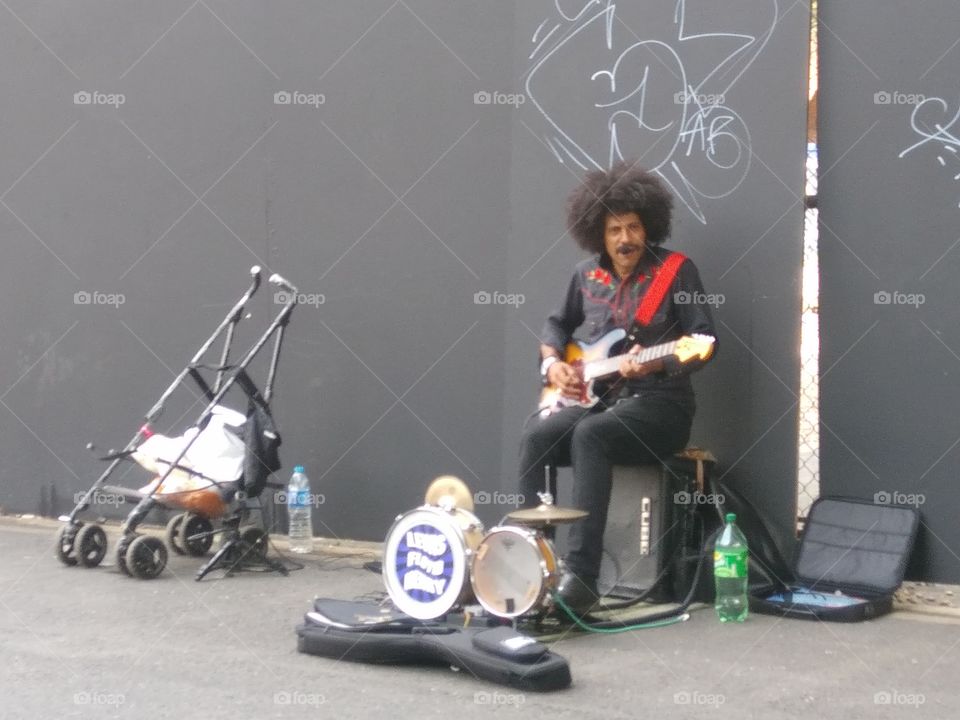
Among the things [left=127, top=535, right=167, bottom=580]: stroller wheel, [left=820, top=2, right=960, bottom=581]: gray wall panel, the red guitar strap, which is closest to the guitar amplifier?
the red guitar strap

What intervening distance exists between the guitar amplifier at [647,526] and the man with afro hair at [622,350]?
112mm

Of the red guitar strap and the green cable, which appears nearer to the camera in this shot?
the green cable

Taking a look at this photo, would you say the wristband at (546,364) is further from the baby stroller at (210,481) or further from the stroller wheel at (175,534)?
the stroller wheel at (175,534)

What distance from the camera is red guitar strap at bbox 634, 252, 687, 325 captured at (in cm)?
577

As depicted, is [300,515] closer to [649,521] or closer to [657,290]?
[649,521]

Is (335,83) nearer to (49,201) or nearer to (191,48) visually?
(191,48)

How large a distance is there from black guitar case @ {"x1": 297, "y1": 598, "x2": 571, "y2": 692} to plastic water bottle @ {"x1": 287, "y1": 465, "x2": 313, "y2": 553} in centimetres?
197

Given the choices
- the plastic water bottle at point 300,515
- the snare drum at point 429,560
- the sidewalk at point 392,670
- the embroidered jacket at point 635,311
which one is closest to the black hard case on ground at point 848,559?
the sidewalk at point 392,670

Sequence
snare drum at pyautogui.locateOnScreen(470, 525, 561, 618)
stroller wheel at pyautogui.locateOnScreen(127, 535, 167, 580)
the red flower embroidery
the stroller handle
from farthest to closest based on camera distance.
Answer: the stroller handle < stroller wheel at pyautogui.locateOnScreen(127, 535, 167, 580) < the red flower embroidery < snare drum at pyautogui.locateOnScreen(470, 525, 561, 618)

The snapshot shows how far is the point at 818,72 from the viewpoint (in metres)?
5.95

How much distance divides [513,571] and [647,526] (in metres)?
1.01

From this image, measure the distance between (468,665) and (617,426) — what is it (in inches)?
56.3

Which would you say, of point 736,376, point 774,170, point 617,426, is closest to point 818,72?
point 774,170

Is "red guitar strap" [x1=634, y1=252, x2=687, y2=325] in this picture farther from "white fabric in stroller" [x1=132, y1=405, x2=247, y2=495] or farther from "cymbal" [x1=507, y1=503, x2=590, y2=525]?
"white fabric in stroller" [x1=132, y1=405, x2=247, y2=495]
